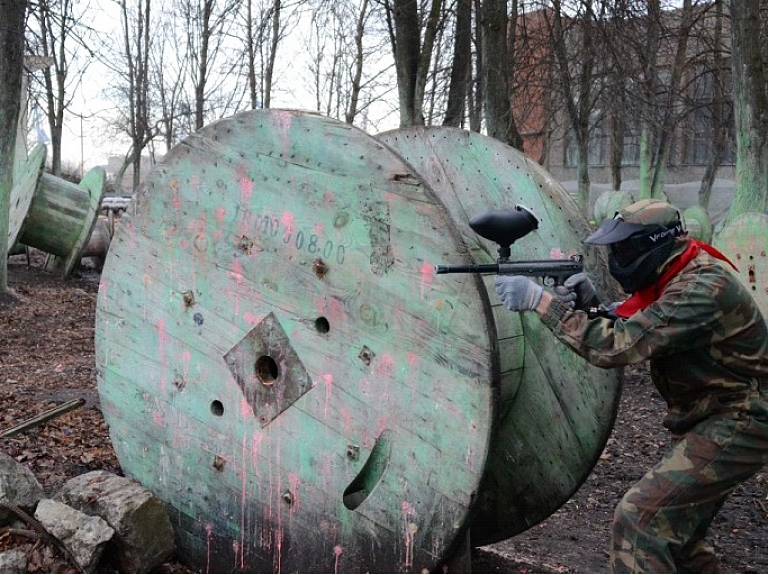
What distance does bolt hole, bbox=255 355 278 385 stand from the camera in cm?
363

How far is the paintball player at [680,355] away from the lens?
9.48 ft

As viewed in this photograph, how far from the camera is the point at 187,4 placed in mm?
24031

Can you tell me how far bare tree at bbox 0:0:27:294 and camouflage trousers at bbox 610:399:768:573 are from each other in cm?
957

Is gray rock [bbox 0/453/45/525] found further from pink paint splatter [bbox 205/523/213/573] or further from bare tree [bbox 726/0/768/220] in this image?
bare tree [bbox 726/0/768/220]

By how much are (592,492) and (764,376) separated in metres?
2.67

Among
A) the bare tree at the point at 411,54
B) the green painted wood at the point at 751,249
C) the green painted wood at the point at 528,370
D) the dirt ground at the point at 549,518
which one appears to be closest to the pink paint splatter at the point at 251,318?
Result: the green painted wood at the point at 528,370

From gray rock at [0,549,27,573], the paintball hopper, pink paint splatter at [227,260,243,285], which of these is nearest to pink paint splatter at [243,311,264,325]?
pink paint splatter at [227,260,243,285]

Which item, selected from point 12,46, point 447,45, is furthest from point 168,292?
point 447,45

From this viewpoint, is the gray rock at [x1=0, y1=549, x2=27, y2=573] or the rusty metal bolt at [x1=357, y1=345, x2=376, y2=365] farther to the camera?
the gray rock at [x1=0, y1=549, x2=27, y2=573]

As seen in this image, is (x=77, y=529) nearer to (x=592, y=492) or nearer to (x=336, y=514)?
(x=336, y=514)

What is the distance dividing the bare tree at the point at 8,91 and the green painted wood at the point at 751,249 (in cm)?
870

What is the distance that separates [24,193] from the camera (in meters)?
12.6

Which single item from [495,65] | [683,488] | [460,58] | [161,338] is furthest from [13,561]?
[460,58]

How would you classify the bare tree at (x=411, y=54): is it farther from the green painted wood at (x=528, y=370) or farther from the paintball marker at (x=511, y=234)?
the paintball marker at (x=511, y=234)
